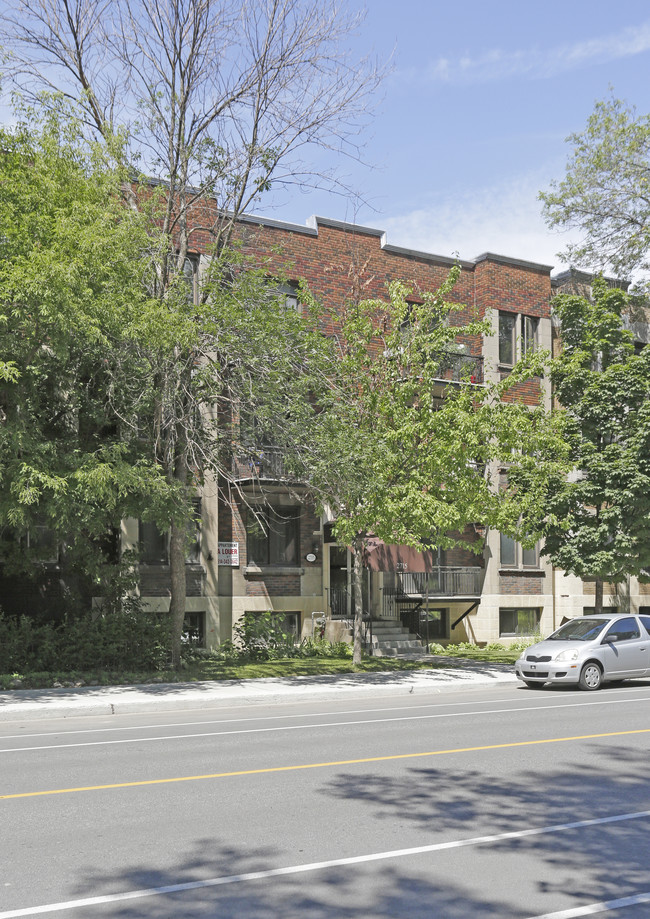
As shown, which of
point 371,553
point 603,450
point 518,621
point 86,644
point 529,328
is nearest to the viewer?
point 86,644

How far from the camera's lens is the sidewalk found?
14859mm

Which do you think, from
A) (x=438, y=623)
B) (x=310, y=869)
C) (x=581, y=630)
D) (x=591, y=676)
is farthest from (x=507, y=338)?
(x=310, y=869)

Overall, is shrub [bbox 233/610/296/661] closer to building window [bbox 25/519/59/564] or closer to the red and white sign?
the red and white sign

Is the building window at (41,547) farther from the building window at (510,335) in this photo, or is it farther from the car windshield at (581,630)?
the building window at (510,335)

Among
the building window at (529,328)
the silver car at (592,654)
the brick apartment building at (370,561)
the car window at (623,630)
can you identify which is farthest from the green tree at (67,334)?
the building window at (529,328)

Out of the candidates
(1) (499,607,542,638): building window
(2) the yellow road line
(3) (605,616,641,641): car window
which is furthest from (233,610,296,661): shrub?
(2) the yellow road line

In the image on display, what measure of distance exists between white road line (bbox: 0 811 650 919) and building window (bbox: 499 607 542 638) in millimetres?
23029

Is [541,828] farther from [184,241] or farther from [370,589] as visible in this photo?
[370,589]

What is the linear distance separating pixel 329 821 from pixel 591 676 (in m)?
11.8

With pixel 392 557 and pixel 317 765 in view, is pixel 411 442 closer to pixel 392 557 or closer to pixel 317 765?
pixel 392 557

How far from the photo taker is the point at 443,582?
2881 cm

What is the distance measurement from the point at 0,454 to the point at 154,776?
7.62 meters

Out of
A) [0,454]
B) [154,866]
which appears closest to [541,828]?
[154,866]

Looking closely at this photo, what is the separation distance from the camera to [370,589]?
27797 millimetres
